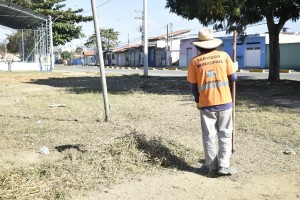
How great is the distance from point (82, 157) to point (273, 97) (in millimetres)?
7632

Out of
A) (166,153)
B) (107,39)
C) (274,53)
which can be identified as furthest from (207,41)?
(107,39)

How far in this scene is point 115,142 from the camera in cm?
486

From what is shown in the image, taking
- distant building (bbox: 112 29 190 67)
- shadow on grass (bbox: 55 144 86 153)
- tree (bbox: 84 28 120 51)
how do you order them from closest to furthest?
shadow on grass (bbox: 55 144 86 153)
distant building (bbox: 112 29 190 67)
tree (bbox: 84 28 120 51)

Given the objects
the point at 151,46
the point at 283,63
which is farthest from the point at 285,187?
the point at 151,46

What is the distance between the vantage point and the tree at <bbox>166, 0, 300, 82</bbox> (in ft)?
37.1

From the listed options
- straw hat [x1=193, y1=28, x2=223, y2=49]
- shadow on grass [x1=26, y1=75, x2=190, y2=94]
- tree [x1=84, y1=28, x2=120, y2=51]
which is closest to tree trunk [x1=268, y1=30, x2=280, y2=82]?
shadow on grass [x1=26, y1=75, x2=190, y2=94]

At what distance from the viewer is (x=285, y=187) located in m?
3.97

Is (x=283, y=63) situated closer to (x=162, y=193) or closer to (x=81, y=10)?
(x=81, y=10)

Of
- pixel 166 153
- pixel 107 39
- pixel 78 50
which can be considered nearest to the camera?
pixel 166 153

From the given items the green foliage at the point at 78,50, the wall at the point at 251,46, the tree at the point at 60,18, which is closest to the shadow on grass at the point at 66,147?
the wall at the point at 251,46

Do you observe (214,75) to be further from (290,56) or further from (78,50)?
(78,50)

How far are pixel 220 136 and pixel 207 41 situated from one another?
1.07m

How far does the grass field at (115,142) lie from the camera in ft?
13.2

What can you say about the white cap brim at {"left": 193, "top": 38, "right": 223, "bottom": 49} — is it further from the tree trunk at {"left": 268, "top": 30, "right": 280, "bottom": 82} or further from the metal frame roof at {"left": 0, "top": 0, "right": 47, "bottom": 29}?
the metal frame roof at {"left": 0, "top": 0, "right": 47, "bottom": 29}
